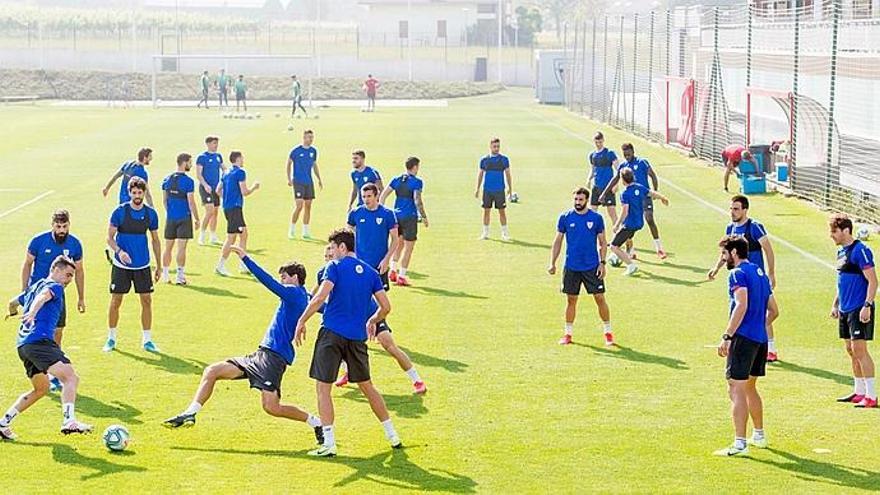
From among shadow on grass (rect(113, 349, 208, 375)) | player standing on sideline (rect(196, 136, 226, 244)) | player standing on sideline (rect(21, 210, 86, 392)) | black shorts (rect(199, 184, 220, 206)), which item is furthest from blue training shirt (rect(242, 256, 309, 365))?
black shorts (rect(199, 184, 220, 206))

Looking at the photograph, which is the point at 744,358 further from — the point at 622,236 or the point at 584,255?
the point at 622,236

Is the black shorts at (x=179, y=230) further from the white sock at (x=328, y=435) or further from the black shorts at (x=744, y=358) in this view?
the black shorts at (x=744, y=358)

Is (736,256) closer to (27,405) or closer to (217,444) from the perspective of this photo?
(217,444)

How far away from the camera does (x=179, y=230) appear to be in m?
23.4

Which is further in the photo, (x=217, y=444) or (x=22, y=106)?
(x=22, y=106)

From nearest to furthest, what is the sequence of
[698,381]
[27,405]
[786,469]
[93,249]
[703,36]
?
[786,469] < [27,405] < [698,381] < [93,249] < [703,36]

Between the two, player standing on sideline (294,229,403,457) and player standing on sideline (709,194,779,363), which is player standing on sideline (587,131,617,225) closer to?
player standing on sideline (709,194,779,363)

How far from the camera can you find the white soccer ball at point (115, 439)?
43.0ft

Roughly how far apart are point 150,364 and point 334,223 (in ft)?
45.7

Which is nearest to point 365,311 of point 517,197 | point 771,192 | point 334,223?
point 334,223

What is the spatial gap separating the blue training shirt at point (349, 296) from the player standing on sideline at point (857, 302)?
16.7ft

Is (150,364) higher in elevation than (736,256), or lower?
lower

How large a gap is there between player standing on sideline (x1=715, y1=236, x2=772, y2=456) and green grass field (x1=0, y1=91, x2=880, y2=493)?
52 cm

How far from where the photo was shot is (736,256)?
1284 cm
